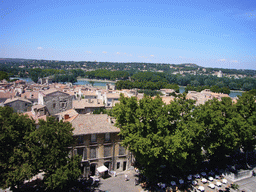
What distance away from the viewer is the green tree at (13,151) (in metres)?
17.1

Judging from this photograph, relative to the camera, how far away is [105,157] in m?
25.6

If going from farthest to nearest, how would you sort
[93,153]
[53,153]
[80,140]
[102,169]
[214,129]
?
1. [93,153]
2. [102,169]
3. [80,140]
4. [214,129]
5. [53,153]

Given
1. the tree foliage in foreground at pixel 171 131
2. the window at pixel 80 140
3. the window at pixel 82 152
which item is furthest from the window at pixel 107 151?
the tree foliage in foreground at pixel 171 131

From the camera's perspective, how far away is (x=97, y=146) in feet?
82.1

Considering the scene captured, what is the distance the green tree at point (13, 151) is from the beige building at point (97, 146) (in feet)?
20.9

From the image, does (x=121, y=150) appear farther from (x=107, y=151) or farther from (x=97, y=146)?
(x=97, y=146)

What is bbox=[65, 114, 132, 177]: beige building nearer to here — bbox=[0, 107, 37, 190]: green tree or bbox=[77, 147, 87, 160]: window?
bbox=[77, 147, 87, 160]: window

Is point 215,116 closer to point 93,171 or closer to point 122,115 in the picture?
point 122,115

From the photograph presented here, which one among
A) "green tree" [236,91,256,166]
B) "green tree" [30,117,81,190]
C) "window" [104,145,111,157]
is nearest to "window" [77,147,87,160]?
"window" [104,145,111,157]

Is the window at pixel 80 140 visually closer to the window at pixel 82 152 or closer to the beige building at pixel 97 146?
the beige building at pixel 97 146

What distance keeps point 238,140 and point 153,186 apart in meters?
12.6

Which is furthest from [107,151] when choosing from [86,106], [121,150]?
[86,106]

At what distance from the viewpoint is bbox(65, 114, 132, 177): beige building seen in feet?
80.0

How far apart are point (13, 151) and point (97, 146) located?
Result: 962 centimetres
